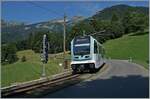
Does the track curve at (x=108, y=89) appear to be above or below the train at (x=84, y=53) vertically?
below

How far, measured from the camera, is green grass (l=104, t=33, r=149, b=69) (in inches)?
4181

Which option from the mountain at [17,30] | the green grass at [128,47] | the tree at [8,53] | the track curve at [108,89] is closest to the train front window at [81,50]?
the track curve at [108,89]

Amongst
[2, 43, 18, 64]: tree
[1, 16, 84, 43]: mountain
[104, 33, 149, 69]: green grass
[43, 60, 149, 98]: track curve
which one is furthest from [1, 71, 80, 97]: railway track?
[2, 43, 18, 64]: tree

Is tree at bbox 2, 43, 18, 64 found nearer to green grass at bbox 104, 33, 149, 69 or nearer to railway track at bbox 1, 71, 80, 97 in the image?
green grass at bbox 104, 33, 149, 69

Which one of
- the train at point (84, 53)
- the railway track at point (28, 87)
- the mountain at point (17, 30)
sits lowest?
the railway track at point (28, 87)

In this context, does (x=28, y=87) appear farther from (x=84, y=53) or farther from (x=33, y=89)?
(x=84, y=53)

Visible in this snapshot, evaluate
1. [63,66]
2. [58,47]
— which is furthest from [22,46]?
[63,66]

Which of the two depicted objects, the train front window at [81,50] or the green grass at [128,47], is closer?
the train front window at [81,50]

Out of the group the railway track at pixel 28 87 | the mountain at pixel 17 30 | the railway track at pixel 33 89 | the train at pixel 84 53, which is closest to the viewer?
the railway track at pixel 33 89

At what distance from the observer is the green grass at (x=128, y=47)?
106m

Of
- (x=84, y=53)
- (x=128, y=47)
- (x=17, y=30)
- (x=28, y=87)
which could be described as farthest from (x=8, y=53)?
(x=28, y=87)

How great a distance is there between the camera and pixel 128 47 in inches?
4695

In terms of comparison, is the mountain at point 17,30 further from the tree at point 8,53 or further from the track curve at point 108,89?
the track curve at point 108,89

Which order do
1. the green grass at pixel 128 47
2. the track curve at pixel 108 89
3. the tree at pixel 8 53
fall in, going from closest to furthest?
the track curve at pixel 108 89, the green grass at pixel 128 47, the tree at pixel 8 53
